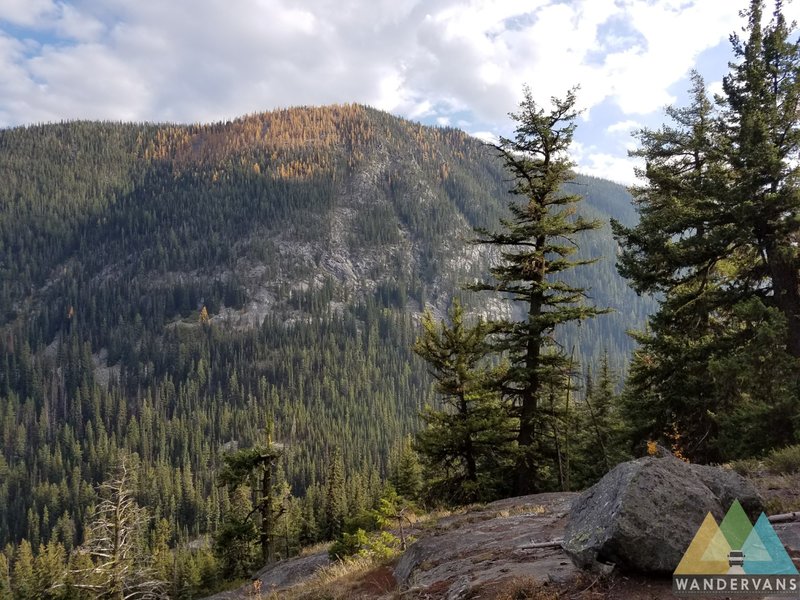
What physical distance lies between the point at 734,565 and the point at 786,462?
22.2 feet

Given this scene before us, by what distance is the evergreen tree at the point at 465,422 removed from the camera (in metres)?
17.3

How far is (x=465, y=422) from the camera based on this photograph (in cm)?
1744

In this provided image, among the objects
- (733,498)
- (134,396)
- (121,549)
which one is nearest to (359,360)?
(134,396)

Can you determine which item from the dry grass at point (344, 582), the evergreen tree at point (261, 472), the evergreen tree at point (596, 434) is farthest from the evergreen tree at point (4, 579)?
the dry grass at point (344, 582)

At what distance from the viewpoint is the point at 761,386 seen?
12727 millimetres

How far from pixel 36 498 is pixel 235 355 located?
86.7 meters

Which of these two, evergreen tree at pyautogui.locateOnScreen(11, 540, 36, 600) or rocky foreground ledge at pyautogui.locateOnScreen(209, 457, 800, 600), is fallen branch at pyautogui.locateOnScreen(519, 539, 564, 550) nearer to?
rocky foreground ledge at pyautogui.locateOnScreen(209, 457, 800, 600)

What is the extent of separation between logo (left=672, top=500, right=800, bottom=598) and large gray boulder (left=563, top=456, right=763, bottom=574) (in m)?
0.12

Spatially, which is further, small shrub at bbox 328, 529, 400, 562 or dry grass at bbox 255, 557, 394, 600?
small shrub at bbox 328, 529, 400, 562

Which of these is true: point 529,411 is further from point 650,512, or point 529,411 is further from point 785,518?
point 650,512

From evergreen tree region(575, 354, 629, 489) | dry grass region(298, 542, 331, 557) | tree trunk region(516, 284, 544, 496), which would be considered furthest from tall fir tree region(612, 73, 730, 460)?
dry grass region(298, 542, 331, 557)

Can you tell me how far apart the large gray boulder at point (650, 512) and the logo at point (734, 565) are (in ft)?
0.38

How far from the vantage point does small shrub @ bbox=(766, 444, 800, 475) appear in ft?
30.9

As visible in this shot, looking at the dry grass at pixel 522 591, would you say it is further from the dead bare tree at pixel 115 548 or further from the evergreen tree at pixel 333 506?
the evergreen tree at pixel 333 506
